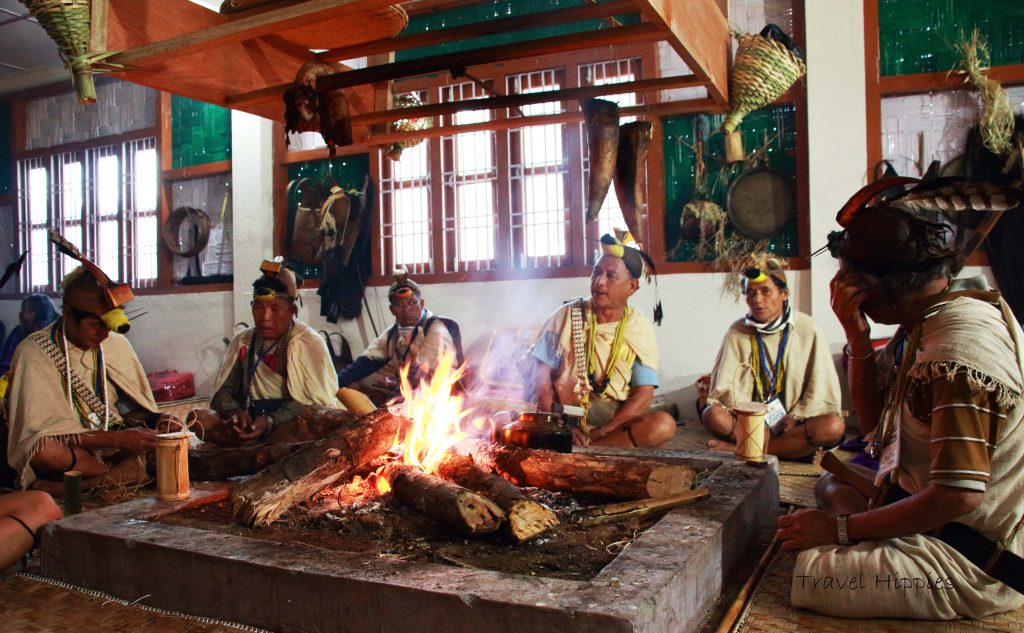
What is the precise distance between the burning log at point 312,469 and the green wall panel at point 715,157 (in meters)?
4.89

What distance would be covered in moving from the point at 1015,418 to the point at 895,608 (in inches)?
27.7

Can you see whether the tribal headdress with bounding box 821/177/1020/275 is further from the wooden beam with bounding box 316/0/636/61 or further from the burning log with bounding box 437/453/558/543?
the burning log with bounding box 437/453/558/543

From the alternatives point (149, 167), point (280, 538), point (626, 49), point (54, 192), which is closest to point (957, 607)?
point (280, 538)

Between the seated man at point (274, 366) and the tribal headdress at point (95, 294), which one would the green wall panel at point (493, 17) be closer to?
the seated man at point (274, 366)

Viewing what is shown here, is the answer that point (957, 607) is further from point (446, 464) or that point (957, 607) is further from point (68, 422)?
point (68, 422)

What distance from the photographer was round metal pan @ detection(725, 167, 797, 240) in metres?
7.15

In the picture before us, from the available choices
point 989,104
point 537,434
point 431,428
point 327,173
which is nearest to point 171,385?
point 327,173

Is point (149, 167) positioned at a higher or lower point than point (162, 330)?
higher

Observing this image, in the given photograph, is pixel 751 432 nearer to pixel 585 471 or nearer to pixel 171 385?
pixel 585 471

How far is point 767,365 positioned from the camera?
5.52 meters

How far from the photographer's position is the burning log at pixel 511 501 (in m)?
2.77

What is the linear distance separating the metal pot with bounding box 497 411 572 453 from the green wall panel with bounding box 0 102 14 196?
13.0m

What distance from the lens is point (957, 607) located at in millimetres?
2312

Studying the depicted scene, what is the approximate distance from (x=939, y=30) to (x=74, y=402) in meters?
7.54
